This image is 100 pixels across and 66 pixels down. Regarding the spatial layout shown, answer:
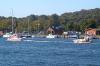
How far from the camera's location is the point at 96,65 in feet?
158

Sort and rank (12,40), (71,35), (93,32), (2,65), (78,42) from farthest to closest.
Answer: (93,32) < (71,35) < (12,40) < (78,42) < (2,65)

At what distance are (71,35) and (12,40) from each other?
5802cm

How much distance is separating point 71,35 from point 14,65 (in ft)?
452

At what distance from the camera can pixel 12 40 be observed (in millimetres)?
129750

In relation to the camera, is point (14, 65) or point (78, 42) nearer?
point (14, 65)

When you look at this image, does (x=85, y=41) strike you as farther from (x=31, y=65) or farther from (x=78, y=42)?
(x=31, y=65)

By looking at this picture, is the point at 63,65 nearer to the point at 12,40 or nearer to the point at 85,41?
the point at 85,41

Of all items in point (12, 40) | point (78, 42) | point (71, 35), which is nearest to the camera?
point (78, 42)

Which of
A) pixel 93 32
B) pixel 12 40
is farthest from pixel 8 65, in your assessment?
pixel 93 32

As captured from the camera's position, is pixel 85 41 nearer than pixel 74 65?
No

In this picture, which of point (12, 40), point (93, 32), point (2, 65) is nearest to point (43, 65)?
point (2, 65)

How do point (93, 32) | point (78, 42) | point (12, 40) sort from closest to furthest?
point (78, 42) → point (12, 40) → point (93, 32)

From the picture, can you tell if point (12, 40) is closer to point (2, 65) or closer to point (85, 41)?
point (85, 41)

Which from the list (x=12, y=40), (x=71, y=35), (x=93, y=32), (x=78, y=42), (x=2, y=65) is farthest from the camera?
(x=93, y=32)
